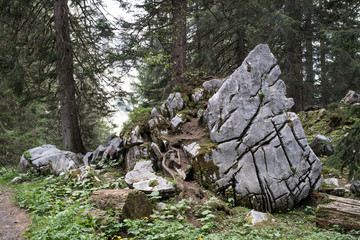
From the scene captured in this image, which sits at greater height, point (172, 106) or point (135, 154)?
point (172, 106)

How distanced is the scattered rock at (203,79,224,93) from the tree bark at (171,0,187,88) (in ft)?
4.04

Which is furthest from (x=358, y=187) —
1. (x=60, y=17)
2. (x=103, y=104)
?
(x=60, y=17)

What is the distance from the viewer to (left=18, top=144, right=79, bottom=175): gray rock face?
856 centimetres

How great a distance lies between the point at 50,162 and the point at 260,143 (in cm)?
779

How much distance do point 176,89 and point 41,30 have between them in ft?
23.0

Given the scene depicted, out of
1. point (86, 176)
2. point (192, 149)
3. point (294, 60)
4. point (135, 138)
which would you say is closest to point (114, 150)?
point (135, 138)

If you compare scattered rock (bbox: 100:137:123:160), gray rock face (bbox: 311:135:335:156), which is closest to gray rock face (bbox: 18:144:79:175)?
scattered rock (bbox: 100:137:123:160)

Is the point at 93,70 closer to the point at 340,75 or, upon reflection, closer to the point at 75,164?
the point at 75,164

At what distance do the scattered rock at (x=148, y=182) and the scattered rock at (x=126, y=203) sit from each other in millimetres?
628

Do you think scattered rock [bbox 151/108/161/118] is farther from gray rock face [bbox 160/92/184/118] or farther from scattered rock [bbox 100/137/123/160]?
scattered rock [bbox 100/137/123/160]

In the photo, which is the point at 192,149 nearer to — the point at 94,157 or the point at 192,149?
the point at 192,149

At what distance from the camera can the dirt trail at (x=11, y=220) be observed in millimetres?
4394

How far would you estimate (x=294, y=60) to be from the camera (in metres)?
13.4

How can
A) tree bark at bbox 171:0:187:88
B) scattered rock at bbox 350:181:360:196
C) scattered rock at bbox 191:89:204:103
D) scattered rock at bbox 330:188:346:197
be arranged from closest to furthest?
scattered rock at bbox 350:181:360:196, scattered rock at bbox 330:188:346:197, scattered rock at bbox 191:89:204:103, tree bark at bbox 171:0:187:88
